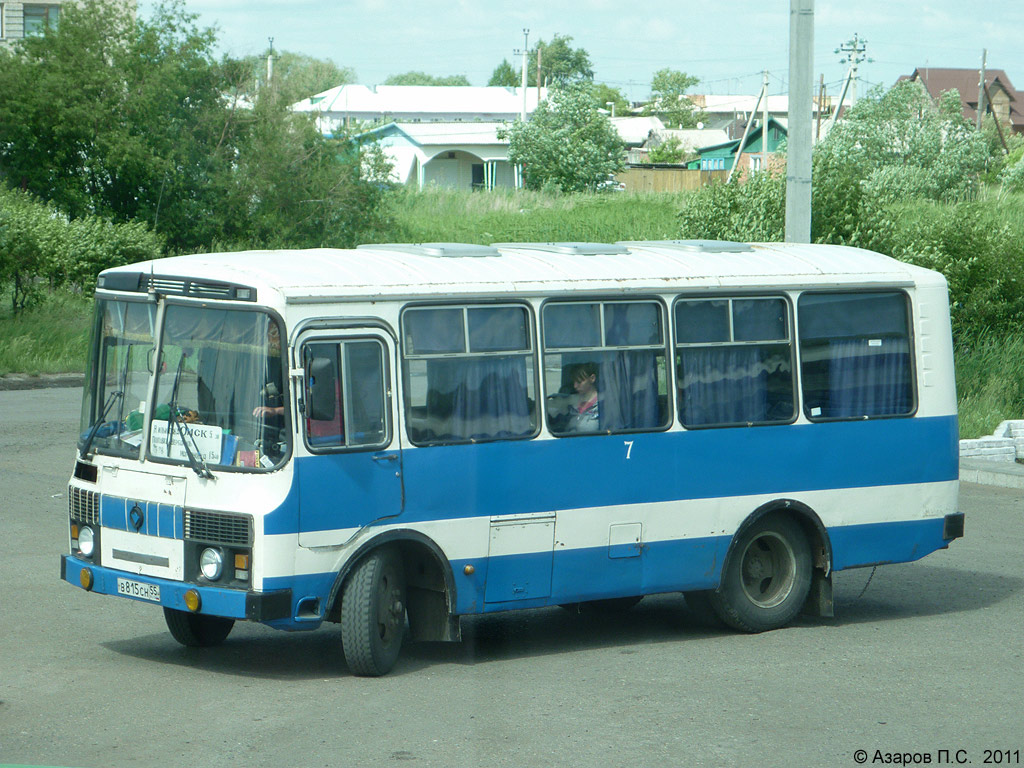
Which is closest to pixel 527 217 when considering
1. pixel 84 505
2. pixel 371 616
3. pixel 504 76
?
pixel 84 505

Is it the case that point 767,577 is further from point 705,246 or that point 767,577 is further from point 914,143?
point 914,143

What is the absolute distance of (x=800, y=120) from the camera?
16344mm

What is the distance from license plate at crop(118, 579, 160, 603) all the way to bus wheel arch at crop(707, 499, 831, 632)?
3.85 m

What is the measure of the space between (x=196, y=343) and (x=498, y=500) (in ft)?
6.82

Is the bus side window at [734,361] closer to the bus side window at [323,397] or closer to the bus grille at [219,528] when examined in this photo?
the bus side window at [323,397]

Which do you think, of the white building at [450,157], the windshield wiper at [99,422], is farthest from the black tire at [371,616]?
the white building at [450,157]

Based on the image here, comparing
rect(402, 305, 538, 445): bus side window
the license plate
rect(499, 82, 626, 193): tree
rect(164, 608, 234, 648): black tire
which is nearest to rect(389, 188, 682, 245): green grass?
rect(499, 82, 626, 193): tree

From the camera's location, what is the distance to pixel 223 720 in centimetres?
708

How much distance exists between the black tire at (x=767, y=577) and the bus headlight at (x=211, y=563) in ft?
11.8

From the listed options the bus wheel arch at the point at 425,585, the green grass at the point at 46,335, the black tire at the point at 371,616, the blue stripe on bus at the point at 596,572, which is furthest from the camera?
the green grass at the point at 46,335

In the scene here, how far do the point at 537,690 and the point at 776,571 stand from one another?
2855 mm

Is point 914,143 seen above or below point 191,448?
above

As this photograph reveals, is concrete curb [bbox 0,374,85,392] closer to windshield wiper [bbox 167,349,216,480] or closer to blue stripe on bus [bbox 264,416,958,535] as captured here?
windshield wiper [bbox 167,349,216,480]

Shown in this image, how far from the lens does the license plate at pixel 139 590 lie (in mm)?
8055
